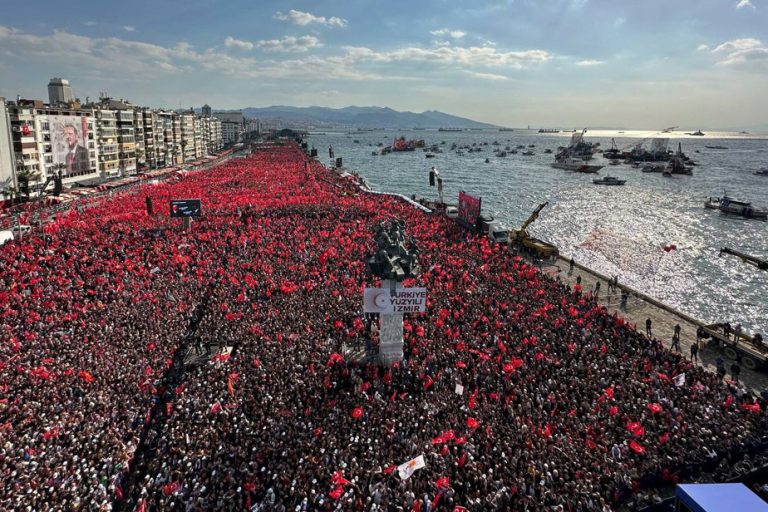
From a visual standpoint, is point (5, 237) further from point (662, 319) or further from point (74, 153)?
point (74, 153)

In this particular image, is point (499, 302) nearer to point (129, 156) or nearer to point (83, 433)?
point (83, 433)

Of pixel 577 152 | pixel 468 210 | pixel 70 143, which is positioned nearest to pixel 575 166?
pixel 577 152

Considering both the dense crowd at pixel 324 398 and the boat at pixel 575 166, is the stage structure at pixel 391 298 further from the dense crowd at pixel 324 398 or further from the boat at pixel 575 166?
the boat at pixel 575 166

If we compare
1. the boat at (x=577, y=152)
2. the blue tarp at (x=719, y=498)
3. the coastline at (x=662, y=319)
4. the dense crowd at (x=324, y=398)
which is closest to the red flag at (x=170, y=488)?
the dense crowd at (x=324, y=398)

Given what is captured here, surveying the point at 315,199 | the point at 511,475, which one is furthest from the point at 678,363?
the point at 315,199

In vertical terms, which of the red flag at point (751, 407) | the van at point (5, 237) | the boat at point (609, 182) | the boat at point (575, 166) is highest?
the boat at point (575, 166)

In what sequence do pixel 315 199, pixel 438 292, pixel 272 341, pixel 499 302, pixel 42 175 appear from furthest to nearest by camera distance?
pixel 42 175 < pixel 315 199 < pixel 438 292 < pixel 499 302 < pixel 272 341

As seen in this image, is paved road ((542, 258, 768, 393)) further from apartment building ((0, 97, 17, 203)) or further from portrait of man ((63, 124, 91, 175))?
portrait of man ((63, 124, 91, 175))

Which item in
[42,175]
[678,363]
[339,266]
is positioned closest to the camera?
[678,363]
